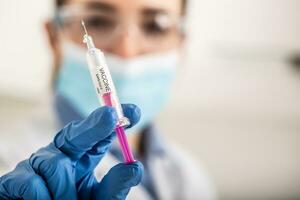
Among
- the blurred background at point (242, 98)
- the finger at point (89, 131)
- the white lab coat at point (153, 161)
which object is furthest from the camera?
the blurred background at point (242, 98)

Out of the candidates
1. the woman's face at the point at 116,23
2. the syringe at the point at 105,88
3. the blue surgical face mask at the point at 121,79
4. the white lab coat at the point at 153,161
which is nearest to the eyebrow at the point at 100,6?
the woman's face at the point at 116,23

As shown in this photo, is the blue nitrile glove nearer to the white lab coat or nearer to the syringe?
the syringe

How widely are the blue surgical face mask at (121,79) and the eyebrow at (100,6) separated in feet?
0.35

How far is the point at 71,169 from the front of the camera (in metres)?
0.54

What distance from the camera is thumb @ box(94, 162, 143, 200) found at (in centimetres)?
53

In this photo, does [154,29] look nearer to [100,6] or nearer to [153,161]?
[100,6]

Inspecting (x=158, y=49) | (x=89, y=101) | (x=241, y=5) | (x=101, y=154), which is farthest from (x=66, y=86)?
(x=241, y=5)

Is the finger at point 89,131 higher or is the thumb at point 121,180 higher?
the finger at point 89,131

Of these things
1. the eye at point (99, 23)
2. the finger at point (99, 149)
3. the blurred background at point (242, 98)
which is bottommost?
the blurred background at point (242, 98)

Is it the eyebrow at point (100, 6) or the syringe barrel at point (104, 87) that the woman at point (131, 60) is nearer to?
the eyebrow at point (100, 6)

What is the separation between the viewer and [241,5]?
1.62 m

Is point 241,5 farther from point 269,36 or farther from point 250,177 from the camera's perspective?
point 250,177

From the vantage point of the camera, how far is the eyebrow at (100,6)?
1039 millimetres

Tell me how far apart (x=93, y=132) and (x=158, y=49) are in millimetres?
628
